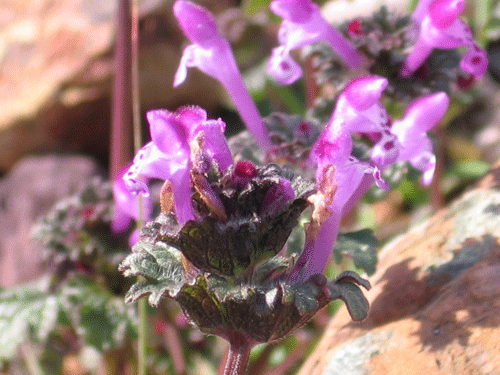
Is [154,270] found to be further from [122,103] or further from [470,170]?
[470,170]

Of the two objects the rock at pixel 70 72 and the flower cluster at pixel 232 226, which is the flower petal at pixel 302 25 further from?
the rock at pixel 70 72

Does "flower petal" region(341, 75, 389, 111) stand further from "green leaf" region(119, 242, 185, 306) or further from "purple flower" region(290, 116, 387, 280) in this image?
"green leaf" region(119, 242, 185, 306)

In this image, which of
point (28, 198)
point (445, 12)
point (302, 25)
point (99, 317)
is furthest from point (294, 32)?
point (28, 198)

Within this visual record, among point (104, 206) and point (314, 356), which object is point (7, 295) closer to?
point (104, 206)

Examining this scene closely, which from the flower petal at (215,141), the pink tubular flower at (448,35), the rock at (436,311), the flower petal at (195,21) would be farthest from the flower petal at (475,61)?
the flower petal at (215,141)

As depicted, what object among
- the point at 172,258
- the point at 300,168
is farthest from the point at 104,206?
the point at 172,258

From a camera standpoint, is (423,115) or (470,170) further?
(470,170)

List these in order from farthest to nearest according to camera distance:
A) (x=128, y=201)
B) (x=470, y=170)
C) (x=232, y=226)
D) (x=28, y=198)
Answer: (x=28, y=198) → (x=470, y=170) → (x=128, y=201) → (x=232, y=226)
